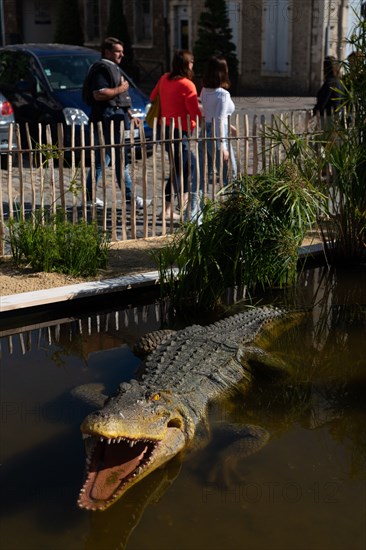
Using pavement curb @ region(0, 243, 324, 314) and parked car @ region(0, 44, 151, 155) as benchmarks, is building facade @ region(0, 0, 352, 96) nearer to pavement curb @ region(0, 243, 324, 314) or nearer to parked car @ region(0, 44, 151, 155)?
parked car @ region(0, 44, 151, 155)

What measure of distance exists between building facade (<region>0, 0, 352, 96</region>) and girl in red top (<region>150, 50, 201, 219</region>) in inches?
474

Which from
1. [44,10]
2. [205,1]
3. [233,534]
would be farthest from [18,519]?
[44,10]

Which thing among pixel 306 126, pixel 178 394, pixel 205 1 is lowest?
pixel 178 394

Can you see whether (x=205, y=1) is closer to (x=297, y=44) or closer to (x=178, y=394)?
(x=297, y=44)

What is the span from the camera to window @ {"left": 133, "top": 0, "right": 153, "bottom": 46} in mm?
27750

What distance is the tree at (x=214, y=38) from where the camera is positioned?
24.3 metres

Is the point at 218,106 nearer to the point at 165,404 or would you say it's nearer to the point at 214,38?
the point at 165,404

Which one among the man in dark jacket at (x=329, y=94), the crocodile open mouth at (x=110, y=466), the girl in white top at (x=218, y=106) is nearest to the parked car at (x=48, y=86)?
the man in dark jacket at (x=329, y=94)

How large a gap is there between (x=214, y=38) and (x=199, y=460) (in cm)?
2156

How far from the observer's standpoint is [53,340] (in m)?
6.30

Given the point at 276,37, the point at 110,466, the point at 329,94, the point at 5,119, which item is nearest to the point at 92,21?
the point at 276,37

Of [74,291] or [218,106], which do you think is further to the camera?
[218,106]

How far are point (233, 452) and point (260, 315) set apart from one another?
1869 millimetres

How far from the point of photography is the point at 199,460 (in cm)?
468
